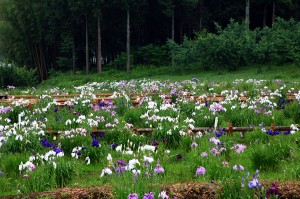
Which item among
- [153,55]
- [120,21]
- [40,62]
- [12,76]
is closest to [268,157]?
[12,76]

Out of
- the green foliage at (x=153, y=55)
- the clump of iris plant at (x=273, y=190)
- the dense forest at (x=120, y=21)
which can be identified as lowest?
the clump of iris plant at (x=273, y=190)

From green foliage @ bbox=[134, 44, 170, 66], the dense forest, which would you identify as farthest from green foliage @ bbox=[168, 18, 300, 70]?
green foliage @ bbox=[134, 44, 170, 66]

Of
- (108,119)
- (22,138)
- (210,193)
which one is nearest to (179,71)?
(108,119)

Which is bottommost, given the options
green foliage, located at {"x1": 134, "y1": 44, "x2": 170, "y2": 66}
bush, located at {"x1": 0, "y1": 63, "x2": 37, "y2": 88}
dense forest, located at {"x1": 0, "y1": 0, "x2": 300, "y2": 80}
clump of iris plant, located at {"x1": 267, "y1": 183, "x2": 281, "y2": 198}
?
A: bush, located at {"x1": 0, "y1": 63, "x2": 37, "y2": 88}

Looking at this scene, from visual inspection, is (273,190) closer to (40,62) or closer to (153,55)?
(153,55)

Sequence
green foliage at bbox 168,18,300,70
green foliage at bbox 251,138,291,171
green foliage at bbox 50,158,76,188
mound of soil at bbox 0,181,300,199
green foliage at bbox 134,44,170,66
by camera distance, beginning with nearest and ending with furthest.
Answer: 1. mound of soil at bbox 0,181,300,199
2. green foliage at bbox 50,158,76,188
3. green foliage at bbox 251,138,291,171
4. green foliage at bbox 168,18,300,70
5. green foliage at bbox 134,44,170,66

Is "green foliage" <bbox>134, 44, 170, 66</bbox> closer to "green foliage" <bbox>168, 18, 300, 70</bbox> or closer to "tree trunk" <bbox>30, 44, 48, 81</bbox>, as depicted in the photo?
"green foliage" <bbox>168, 18, 300, 70</bbox>

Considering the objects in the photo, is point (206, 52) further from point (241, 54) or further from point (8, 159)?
point (8, 159)

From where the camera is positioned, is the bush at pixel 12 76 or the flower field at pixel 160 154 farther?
A: the bush at pixel 12 76

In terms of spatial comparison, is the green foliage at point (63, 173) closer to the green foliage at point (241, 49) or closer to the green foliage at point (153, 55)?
the green foliage at point (241, 49)

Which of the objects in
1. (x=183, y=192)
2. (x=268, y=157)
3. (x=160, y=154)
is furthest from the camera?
(x=160, y=154)

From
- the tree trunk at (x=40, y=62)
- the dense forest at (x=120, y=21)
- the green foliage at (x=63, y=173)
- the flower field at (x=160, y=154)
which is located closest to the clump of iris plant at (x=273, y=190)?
the flower field at (x=160, y=154)

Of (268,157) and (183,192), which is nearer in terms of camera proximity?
(183,192)

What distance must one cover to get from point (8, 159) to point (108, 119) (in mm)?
2566
